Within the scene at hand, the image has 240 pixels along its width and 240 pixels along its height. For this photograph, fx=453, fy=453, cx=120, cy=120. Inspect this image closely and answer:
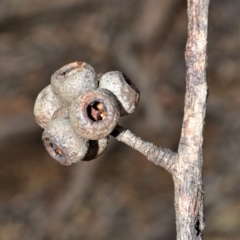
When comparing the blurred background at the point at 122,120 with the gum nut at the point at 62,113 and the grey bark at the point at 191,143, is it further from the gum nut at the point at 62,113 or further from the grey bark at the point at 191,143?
the grey bark at the point at 191,143

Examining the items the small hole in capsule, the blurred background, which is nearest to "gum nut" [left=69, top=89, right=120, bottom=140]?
the small hole in capsule

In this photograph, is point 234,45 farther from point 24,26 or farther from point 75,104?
point 75,104

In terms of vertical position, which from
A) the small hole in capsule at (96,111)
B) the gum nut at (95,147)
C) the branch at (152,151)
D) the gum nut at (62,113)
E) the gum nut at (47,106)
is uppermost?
the gum nut at (47,106)

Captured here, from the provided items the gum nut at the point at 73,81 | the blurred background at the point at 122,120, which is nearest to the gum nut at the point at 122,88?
the gum nut at the point at 73,81

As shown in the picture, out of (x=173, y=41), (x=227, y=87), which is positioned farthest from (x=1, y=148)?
(x=227, y=87)

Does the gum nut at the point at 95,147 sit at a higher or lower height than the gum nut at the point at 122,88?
lower

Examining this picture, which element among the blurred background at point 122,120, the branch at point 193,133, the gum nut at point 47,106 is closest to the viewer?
the branch at point 193,133

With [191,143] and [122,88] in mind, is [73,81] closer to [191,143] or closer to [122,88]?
[122,88]

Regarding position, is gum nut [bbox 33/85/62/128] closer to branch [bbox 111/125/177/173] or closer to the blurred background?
branch [bbox 111/125/177/173]
